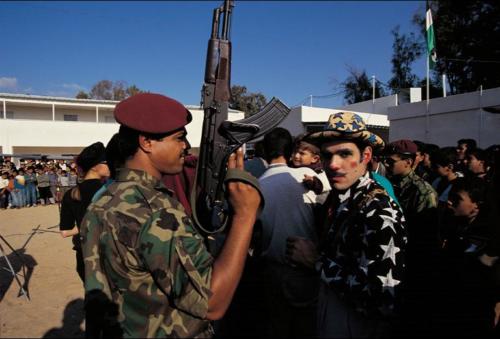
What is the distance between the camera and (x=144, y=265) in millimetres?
1202

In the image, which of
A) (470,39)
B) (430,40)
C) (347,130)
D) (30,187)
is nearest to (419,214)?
(347,130)

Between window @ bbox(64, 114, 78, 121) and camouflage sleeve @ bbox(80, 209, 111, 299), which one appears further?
window @ bbox(64, 114, 78, 121)

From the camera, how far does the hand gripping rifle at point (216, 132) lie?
253 centimetres

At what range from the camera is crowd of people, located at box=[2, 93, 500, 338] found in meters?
1.21

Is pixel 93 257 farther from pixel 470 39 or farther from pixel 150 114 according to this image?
pixel 470 39

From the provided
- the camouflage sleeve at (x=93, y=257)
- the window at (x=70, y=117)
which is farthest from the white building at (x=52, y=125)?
the camouflage sleeve at (x=93, y=257)

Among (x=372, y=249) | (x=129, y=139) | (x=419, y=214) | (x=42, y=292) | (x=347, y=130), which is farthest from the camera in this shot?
(x=42, y=292)

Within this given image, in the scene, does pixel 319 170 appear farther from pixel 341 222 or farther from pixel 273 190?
pixel 341 222

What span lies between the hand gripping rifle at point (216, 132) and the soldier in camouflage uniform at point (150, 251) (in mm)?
891

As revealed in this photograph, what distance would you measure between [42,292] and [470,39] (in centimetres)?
2909

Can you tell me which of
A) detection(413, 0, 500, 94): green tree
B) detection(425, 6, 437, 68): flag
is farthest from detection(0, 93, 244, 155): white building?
detection(413, 0, 500, 94): green tree

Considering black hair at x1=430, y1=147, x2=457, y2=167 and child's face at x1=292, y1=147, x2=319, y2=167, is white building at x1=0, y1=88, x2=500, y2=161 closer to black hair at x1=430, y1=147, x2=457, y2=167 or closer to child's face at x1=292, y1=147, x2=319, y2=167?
black hair at x1=430, y1=147, x2=457, y2=167

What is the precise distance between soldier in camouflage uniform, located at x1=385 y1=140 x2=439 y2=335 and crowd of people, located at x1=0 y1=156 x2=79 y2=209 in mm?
13739

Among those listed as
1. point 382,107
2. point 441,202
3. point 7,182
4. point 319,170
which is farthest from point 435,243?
point 382,107
